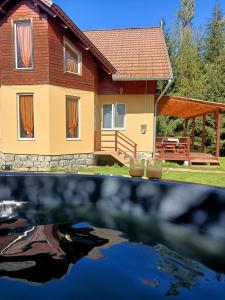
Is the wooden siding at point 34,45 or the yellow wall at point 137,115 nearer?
the wooden siding at point 34,45

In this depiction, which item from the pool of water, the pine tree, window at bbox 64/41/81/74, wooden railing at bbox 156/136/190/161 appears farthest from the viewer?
the pine tree

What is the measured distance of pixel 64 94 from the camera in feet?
41.1

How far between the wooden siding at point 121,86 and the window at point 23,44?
3.95 m

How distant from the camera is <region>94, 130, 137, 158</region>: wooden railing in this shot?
47.2 ft

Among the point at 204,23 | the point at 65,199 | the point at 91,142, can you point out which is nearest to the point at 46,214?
the point at 65,199

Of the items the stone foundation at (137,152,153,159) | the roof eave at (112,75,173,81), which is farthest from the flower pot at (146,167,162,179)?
the stone foundation at (137,152,153,159)

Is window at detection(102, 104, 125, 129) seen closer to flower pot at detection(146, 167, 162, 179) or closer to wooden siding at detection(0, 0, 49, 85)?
wooden siding at detection(0, 0, 49, 85)

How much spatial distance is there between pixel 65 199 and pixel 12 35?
8379 mm

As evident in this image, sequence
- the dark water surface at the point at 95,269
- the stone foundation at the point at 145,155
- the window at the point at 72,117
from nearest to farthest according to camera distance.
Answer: the dark water surface at the point at 95,269 → the window at the point at 72,117 → the stone foundation at the point at 145,155

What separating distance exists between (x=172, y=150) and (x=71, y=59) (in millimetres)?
6502

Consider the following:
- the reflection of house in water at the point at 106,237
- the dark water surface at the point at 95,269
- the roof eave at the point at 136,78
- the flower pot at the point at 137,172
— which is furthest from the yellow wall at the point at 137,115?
the dark water surface at the point at 95,269

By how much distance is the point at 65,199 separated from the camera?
6594 mm

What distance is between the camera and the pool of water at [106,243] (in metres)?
3.49

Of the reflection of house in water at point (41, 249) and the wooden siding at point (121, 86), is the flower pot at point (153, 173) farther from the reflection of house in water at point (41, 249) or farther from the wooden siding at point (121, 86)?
the wooden siding at point (121, 86)
